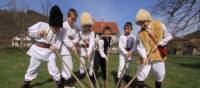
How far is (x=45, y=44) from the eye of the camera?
27.2 feet

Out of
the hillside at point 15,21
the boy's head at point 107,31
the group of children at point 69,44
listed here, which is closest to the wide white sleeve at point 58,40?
the group of children at point 69,44

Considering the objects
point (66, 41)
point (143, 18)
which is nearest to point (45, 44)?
point (66, 41)

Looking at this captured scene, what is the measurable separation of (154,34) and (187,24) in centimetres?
1611

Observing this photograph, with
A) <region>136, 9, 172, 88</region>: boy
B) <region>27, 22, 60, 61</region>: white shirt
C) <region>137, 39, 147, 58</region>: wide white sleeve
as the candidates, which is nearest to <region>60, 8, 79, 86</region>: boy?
<region>27, 22, 60, 61</region>: white shirt

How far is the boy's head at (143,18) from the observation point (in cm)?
761

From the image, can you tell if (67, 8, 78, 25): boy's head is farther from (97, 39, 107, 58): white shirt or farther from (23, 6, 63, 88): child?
(97, 39, 107, 58): white shirt

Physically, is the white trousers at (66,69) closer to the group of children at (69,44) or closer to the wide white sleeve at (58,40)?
the group of children at (69,44)

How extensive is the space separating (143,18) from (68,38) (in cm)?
202

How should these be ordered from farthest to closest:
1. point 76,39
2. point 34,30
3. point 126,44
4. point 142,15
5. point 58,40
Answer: point 126,44
point 76,39
point 58,40
point 34,30
point 142,15

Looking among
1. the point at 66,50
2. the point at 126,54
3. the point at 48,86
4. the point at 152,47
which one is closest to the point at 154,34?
the point at 152,47

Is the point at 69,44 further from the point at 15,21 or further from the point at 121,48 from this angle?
the point at 15,21

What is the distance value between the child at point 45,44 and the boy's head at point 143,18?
1656 millimetres

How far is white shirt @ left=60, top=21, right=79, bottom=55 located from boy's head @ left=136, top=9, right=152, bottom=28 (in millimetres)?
1653

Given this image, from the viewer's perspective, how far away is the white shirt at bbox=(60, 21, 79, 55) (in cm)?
854
